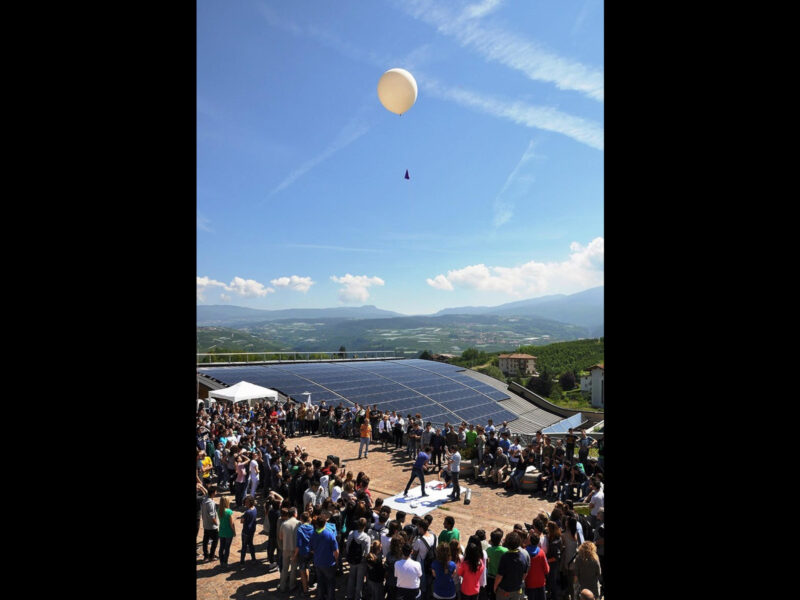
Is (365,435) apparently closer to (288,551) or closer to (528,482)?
(528,482)

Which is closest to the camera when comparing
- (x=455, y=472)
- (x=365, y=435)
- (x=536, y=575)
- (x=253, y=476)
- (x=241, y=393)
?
(x=536, y=575)

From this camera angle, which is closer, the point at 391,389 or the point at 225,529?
the point at 225,529

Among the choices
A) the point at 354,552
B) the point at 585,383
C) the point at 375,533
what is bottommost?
the point at 585,383

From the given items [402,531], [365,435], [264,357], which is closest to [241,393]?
[365,435]

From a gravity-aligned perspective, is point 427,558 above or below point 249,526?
above

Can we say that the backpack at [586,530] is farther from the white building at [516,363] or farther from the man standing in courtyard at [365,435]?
the white building at [516,363]

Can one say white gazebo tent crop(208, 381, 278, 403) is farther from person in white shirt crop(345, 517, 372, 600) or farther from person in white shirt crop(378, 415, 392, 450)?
person in white shirt crop(345, 517, 372, 600)

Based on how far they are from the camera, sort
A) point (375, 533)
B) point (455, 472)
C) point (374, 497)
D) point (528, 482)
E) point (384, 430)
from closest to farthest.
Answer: point (375, 533) < point (455, 472) < point (374, 497) < point (528, 482) < point (384, 430)
